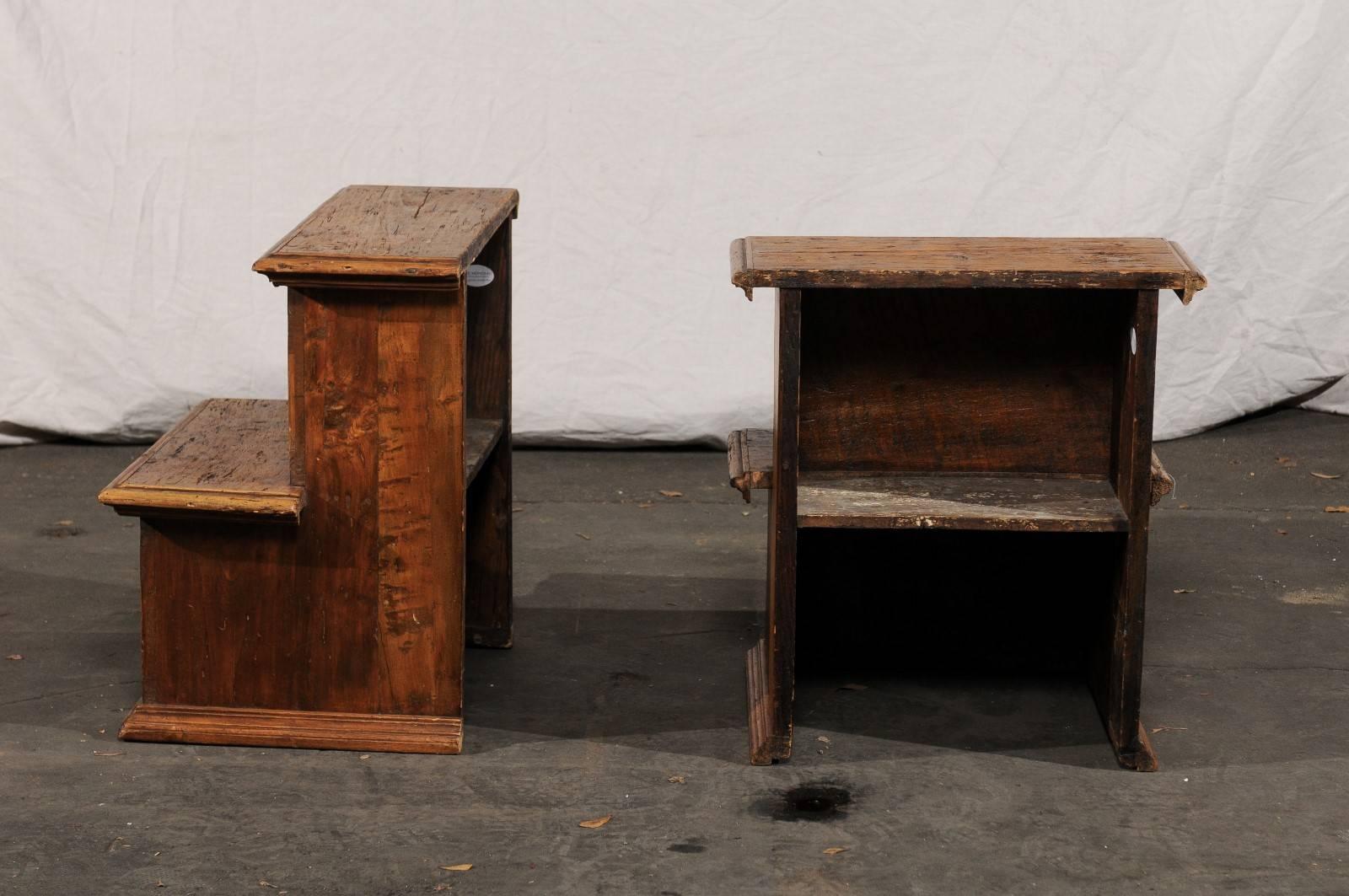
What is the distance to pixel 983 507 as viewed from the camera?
11.3 ft

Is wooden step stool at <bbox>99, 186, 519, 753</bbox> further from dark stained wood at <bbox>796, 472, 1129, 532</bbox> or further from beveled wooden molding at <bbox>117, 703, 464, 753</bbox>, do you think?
dark stained wood at <bbox>796, 472, 1129, 532</bbox>

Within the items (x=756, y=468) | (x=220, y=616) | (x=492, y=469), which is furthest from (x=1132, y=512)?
(x=220, y=616)

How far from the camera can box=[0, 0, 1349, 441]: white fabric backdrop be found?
598 cm

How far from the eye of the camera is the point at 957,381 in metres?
3.66

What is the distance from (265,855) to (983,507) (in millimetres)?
1605

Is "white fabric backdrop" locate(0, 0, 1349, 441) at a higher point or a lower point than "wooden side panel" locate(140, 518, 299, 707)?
higher

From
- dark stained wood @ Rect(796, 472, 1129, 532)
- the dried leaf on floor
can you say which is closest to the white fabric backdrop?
dark stained wood @ Rect(796, 472, 1129, 532)

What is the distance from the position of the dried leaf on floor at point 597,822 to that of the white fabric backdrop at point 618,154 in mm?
2960

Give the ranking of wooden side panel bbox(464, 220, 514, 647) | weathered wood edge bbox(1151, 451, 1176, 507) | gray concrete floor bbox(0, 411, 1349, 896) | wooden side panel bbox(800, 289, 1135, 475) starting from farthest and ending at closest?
wooden side panel bbox(464, 220, 514, 647), wooden side panel bbox(800, 289, 1135, 475), weathered wood edge bbox(1151, 451, 1176, 507), gray concrete floor bbox(0, 411, 1349, 896)

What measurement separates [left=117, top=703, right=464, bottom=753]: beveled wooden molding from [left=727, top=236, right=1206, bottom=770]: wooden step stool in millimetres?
722

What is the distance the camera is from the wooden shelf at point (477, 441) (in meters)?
3.74

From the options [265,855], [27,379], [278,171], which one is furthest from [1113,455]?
[27,379]

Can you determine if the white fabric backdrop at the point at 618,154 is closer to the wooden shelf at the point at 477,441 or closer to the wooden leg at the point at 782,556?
the wooden shelf at the point at 477,441

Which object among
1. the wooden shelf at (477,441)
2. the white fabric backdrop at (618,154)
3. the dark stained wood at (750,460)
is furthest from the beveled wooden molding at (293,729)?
the white fabric backdrop at (618,154)
